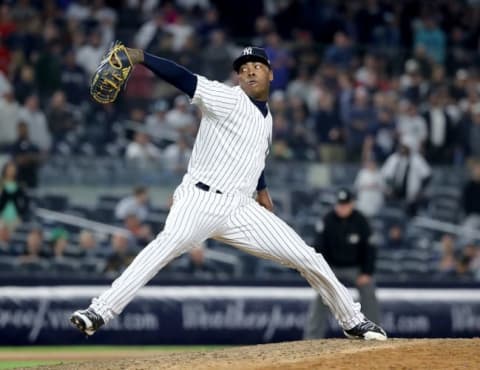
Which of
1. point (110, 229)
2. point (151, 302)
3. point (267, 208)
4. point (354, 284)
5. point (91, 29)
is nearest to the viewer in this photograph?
point (267, 208)

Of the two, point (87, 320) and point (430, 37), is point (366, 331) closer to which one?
point (87, 320)

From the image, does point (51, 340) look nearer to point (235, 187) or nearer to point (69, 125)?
point (69, 125)

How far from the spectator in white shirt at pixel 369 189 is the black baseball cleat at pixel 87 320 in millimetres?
8126

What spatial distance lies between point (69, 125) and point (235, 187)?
7.63 m

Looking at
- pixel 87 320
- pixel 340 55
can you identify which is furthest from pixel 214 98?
pixel 340 55

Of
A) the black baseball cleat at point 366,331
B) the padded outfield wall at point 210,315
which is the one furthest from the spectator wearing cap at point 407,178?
the black baseball cleat at point 366,331

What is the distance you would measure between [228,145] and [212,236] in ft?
1.88

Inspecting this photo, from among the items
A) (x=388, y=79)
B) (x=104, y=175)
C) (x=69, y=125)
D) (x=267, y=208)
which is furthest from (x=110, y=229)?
(x=267, y=208)

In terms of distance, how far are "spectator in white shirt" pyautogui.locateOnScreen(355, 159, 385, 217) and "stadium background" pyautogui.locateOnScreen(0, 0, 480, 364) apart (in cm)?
3

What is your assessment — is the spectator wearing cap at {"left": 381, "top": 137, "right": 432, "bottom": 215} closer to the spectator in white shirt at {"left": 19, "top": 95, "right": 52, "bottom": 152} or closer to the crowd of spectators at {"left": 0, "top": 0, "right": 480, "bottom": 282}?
the crowd of spectators at {"left": 0, "top": 0, "right": 480, "bottom": 282}

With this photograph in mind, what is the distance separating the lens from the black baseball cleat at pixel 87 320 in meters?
6.81

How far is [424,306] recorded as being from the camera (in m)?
12.9

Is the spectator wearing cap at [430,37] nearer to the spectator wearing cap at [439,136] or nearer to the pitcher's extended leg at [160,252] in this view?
the spectator wearing cap at [439,136]

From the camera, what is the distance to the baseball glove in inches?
263
